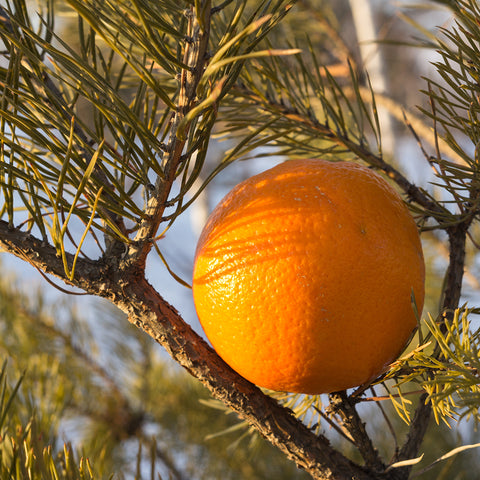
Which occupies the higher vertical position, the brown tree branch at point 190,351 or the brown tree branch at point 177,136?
the brown tree branch at point 177,136

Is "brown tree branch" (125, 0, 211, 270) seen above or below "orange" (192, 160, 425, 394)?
above

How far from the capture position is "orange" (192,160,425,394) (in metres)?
0.33

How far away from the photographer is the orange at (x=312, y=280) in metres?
0.33

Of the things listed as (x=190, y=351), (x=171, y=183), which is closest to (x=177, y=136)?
(x=171, y=183)

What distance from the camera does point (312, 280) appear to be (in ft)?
1.10

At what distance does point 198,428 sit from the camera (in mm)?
1058


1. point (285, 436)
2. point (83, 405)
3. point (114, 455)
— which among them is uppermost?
point (83, 405)

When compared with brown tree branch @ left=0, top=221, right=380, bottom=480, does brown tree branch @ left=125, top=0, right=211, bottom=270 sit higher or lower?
higher

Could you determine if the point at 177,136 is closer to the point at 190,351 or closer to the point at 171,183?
the point at 171,183

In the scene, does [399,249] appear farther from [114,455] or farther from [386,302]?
[114,455]

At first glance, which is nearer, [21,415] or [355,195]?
[355,195]

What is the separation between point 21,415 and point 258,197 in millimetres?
523

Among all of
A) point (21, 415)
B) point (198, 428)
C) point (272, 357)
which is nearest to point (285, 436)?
point (272, 357)

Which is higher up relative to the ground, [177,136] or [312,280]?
[177,136]
